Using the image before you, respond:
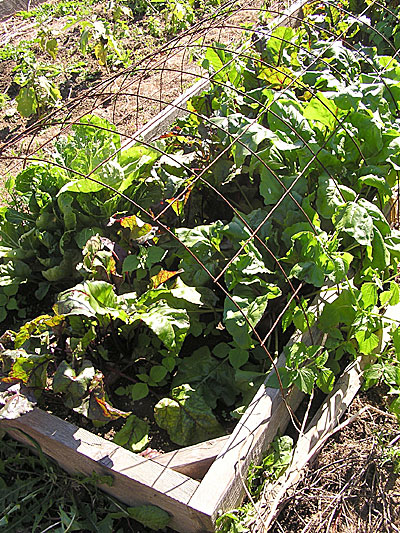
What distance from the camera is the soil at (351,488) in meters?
2.03

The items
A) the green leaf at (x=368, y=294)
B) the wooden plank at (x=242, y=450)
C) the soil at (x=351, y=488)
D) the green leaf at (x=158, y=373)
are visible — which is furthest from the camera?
the green leaf at (x=158, y=373)

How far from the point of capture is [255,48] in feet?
12.6

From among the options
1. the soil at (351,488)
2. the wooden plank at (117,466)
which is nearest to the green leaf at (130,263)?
the wooden plank at (117,466)

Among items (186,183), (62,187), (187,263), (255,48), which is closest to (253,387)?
(187,263)

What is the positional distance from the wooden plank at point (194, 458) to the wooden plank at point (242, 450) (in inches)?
3.6

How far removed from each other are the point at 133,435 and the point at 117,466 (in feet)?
0.85

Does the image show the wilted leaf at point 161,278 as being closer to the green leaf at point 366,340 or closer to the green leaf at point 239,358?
the green leaf at point 239,358

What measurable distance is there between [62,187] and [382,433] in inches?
71.8

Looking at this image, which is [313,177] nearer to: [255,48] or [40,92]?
[255,48]

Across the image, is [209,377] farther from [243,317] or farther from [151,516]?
[151,516]

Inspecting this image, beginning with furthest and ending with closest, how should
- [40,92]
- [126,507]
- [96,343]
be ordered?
[40,92]
[96,343]
[126,507]

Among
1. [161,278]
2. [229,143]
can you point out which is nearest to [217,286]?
[161,278]

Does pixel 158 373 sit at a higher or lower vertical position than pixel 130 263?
lower

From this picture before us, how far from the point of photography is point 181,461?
198cm
